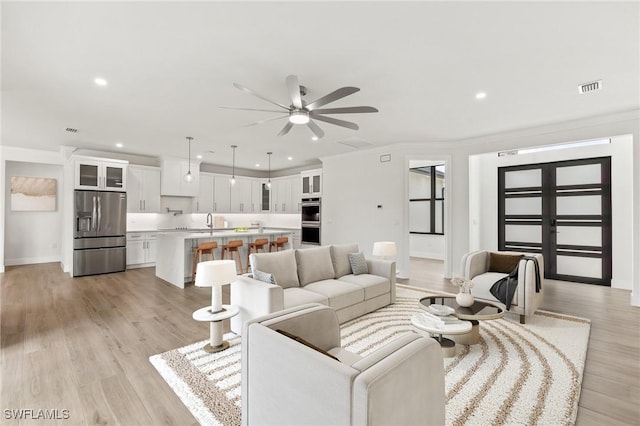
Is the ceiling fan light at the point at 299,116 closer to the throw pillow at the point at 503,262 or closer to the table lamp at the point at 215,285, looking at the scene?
the table lamp at the point at 215,285

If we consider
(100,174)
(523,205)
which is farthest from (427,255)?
(100,174)

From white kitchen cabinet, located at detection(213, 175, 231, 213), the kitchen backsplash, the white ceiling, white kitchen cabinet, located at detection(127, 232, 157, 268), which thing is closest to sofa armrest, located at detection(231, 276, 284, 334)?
the white ceiling

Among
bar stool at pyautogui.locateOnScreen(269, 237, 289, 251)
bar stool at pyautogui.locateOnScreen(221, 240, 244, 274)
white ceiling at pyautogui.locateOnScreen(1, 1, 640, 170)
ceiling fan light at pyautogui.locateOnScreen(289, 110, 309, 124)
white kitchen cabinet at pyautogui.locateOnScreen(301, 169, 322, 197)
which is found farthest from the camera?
white kitchen cabinet at pyautogui.locateOnScreen(301, 169, 322, 197)

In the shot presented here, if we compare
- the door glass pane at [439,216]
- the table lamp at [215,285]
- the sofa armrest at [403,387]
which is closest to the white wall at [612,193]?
the door glass pane at [439,216]

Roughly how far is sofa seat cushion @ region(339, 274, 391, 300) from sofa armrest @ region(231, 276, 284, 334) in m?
1.30

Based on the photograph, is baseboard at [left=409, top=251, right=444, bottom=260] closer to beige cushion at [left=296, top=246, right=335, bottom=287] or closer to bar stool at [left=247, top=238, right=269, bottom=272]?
bar stool at [left=247, top=238, right=269, bottom=272]

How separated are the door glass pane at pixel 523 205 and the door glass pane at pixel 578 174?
0.54 meters

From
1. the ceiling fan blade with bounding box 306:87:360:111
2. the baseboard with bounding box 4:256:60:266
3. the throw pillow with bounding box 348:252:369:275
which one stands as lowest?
the baseboard with bounding box 4:256:60:266

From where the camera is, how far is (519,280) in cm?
363

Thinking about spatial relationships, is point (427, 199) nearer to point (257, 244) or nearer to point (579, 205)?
point (579, 205)

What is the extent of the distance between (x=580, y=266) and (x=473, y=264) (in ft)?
10.4

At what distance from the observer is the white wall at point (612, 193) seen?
16.9 feet

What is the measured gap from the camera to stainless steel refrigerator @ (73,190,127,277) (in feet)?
19.9

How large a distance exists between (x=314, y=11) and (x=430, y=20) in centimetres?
91
